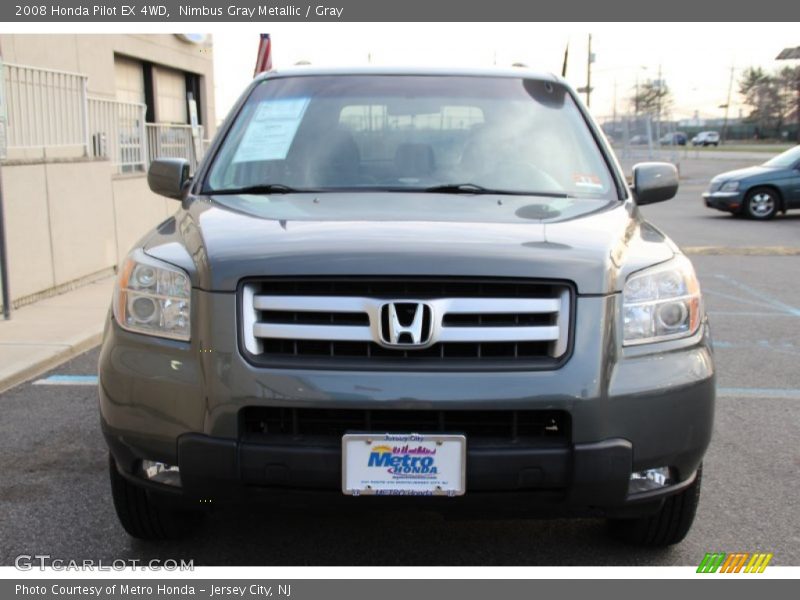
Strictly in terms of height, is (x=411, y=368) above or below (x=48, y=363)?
above

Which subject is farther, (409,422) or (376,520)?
(376,520)

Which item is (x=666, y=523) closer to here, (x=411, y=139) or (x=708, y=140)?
(x=411, y=139)

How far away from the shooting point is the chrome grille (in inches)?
109

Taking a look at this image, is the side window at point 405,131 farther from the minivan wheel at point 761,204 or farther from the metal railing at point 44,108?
the minivan wheel at point 761,204

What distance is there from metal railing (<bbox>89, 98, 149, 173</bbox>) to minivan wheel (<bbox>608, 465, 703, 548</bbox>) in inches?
336

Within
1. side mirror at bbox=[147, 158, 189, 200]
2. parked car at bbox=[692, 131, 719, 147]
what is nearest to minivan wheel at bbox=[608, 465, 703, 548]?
side mirror at bbox=[147, 158, 189, 200]

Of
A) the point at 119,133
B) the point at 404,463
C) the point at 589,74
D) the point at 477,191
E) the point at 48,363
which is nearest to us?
the point at 404,463

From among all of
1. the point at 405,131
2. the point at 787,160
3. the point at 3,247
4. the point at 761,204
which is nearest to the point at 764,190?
the point at 761,204

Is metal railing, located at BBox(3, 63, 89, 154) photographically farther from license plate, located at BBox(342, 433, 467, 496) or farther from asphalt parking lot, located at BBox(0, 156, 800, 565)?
license plate, located at BBox(342, 433, 467, 496)

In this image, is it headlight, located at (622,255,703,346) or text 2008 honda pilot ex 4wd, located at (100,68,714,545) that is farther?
headlight, located at (622,255,703,346)

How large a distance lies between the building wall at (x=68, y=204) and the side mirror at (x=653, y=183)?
232 inches

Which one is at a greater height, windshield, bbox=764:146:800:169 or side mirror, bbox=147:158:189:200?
side mirror, bbox=147:158:189:200

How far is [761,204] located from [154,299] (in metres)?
16.6

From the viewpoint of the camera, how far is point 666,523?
129 inches
